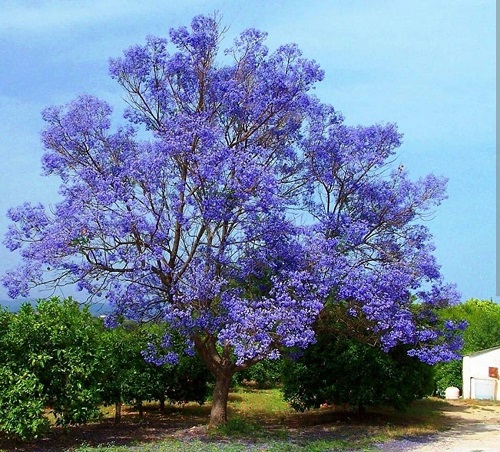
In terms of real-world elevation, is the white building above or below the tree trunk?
above

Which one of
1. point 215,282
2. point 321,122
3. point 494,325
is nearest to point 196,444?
point 215,282

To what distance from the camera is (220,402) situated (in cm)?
1652

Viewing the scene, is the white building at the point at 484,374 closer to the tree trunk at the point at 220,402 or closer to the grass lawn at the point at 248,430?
the grass lawn at the point at 248,430

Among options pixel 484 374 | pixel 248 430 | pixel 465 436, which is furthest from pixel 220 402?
pixel 484 374

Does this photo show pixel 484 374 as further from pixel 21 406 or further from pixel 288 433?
pixel 21 406

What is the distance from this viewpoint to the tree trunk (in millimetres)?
16406

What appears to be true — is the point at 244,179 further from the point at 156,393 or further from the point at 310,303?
the point at 156,393

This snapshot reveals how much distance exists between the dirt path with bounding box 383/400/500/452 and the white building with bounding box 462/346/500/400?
2.69 metres

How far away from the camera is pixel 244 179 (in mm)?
14023

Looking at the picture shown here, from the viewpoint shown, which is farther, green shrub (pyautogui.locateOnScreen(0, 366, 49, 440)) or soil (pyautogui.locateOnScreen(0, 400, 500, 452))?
soil (pyautogui.locateOnScreen(0, 400, 500, 452))

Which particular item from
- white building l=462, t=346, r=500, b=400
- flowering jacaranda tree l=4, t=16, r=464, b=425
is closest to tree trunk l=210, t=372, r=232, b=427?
flowering jacaranda tree l=4, t=16, r=464, b=425

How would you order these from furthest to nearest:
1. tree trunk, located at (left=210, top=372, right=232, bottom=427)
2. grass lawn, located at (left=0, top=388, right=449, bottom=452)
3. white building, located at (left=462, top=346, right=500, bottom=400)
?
white building, located at (left=462, top=346, right=500, bottom=400) → tree trunk, located at (left=210, top=372, right=232, bottom=427) → grass lawn, located at (left=0, top=388, right=449, bottom=452)

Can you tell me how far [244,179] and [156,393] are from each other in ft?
24.4

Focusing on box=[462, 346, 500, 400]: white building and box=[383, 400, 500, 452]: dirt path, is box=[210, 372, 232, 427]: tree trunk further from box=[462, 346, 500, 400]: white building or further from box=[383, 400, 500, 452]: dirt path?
box=[462, 346, 500, 400]: white building
